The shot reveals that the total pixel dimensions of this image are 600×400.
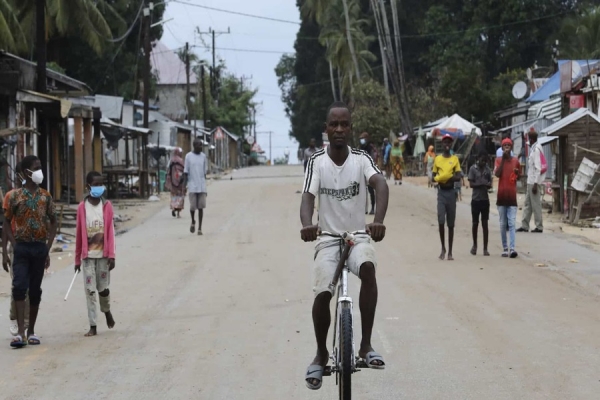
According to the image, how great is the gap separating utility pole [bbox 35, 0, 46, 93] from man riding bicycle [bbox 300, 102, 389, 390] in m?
17.8

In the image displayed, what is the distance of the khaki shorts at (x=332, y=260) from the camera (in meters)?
6.44

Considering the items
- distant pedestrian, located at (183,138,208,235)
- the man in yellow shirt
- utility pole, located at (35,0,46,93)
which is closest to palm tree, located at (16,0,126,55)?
utility pole, located at (35,0,46,93)

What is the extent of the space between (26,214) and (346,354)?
15.3 feet

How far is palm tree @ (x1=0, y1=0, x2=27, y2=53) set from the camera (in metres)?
26.1

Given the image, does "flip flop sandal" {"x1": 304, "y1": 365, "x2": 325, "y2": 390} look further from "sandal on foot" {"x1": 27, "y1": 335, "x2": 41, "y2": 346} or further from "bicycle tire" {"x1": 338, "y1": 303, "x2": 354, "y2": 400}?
"sandal on foot" {"x1": 27, "y1": 335, "x2": 41, "y2": 346}

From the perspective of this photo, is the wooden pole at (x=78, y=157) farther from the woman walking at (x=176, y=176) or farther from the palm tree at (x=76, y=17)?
the woman walking at (x=176, y=176)

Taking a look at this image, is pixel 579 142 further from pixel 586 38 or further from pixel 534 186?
pixel 586 38

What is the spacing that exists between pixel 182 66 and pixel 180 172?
218 ft

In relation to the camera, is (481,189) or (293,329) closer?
(293,329)

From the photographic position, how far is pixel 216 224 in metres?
23.2

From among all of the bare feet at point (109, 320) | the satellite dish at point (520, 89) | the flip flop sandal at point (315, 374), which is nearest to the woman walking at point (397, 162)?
the satellite dish at point (520, 89)

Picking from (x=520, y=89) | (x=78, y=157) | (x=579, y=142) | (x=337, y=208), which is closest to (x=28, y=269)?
(x=337, y=208)

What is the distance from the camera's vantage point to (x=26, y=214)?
960 cm

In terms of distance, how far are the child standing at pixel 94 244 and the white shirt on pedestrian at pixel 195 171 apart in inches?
403
